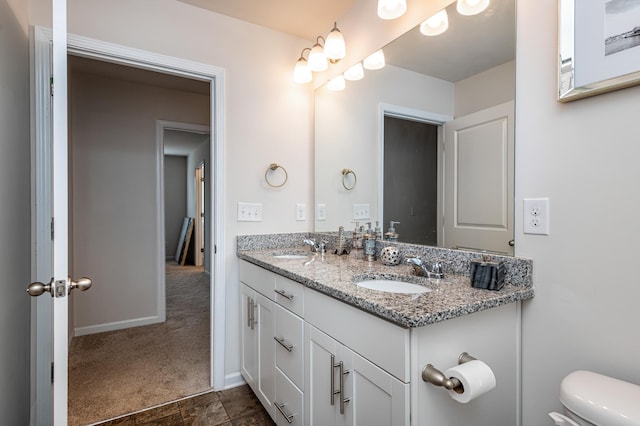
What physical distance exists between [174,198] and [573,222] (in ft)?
24.5

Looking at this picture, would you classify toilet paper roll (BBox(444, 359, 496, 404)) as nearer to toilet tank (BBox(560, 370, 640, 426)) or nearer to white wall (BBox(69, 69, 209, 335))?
toilet tank (BBox(560, 370, 640, 426))

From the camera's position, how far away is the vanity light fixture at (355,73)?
197 centimetres

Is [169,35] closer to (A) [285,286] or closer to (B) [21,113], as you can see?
(B) [21,113]

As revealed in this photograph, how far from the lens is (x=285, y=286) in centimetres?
146

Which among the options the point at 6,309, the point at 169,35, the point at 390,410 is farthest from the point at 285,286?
the point at 169,35

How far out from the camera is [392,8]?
61.3 inches

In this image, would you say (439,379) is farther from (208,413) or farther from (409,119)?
(208,413)

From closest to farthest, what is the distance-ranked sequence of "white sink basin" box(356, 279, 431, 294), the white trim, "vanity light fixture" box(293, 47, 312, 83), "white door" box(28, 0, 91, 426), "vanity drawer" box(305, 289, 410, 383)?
"vanity drawer" box(305, 289, 410, 383)
"white door" box(28, 0, 91, 426)
"white sink basin" box(356, 279, 431, 294)
the white trim
"vanity light fixture" box(293, 47, 312, 83)

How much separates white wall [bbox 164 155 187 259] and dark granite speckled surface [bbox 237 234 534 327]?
6.21m

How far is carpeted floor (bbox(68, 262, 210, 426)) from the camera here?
1839 millimetres

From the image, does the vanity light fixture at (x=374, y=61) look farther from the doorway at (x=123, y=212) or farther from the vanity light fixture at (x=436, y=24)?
the doorway at (x=123, y=212)

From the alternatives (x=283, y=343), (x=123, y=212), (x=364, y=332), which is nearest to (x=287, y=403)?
(x=283, y=343)

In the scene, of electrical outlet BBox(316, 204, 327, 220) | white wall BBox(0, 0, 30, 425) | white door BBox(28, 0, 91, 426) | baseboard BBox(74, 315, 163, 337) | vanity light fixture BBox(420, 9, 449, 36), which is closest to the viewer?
white door BBox(28, 0, 91, 426)

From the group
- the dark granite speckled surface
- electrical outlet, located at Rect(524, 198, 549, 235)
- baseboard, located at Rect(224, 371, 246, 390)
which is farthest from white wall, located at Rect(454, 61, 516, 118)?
baseboard, located at Rect(224, 371, 246, 390)
